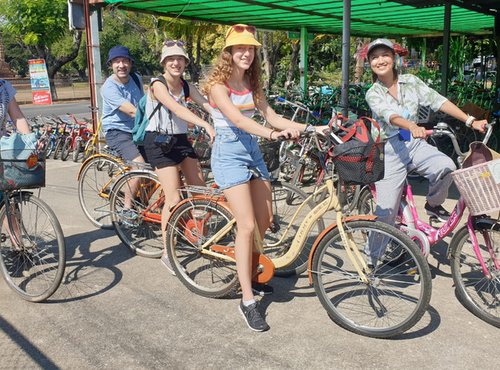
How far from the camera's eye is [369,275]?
310cm

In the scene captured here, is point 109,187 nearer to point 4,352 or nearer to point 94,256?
point 94,256

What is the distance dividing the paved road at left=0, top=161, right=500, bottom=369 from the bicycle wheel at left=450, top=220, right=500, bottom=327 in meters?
0.09

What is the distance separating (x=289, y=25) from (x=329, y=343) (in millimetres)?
11523

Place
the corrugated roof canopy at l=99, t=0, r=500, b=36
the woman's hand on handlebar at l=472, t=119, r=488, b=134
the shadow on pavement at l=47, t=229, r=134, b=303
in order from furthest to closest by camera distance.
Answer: the corrugated roof canopy at l=99, t=0, r=500, b=36 → the shadow on pavement at l=47, t=229, r=134, b=303 → the woman's hand on handlebar at l=472, t=119, r=488, b=134

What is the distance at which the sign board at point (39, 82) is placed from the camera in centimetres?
1234

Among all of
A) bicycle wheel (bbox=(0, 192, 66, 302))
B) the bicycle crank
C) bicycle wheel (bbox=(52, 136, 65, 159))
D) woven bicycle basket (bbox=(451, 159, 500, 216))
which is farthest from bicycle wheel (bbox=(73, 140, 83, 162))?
woven bicycle basket (bbox=(451, 159, 500, 216))

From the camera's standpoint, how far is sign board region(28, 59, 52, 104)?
486 inches

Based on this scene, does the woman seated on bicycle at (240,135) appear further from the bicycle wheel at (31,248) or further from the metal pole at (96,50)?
the metal pole at (96,50)

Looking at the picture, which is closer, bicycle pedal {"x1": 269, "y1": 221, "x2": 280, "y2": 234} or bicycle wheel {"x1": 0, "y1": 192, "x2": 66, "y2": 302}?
bicycle wheel {"x1": 0, "y1": 192, "x2": 66, "y2": 302}

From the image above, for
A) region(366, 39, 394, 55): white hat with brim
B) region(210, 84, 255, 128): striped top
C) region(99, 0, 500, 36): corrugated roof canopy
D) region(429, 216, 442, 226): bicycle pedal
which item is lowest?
region(429, 216, 442, 226): bicycle pedal

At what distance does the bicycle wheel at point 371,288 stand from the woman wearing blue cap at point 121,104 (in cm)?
237

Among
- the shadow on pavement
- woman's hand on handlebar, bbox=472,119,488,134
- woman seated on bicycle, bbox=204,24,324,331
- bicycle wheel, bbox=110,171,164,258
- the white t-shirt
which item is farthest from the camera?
bicycle wheel, bbox=110,171,164,258

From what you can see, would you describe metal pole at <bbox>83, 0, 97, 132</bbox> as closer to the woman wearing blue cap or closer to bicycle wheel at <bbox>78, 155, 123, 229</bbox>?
bicycle wheel at <bbox>78, 155, 123, 229</bbox>

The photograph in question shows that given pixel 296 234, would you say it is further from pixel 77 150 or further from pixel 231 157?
pixel 77 150
